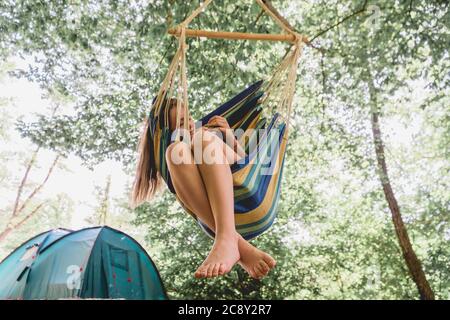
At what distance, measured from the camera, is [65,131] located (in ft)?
12.1

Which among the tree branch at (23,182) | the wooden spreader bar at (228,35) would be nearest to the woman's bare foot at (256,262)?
the wooden spreader bar at (228,35)

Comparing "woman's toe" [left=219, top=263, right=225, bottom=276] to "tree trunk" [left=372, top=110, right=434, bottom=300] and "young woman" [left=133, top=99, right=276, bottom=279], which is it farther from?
"tree trunk" [left=372, top=110, right=434, bottom=300]

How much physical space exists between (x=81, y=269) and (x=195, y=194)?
4.30 ft

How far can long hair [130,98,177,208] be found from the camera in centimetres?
163

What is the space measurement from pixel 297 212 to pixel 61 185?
567cm

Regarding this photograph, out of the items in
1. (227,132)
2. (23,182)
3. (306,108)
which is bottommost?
(227,132)

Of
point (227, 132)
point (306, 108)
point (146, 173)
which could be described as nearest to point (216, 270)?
point (146, 173)

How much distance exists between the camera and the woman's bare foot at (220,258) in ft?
3.66

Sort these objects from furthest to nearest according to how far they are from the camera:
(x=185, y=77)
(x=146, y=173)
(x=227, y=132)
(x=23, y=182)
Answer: (x=23, y=182) < (x=227, y=132) < (x=146, y=173) < (x=185, y=77)

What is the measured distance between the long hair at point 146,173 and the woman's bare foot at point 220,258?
0.54 m

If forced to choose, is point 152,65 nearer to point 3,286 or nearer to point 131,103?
point 131,103

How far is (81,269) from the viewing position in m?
2.25

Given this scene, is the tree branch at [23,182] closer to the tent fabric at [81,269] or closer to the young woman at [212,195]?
the tent fabric at [81,269]

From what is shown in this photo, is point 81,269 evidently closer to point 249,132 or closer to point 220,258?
point 249,132
